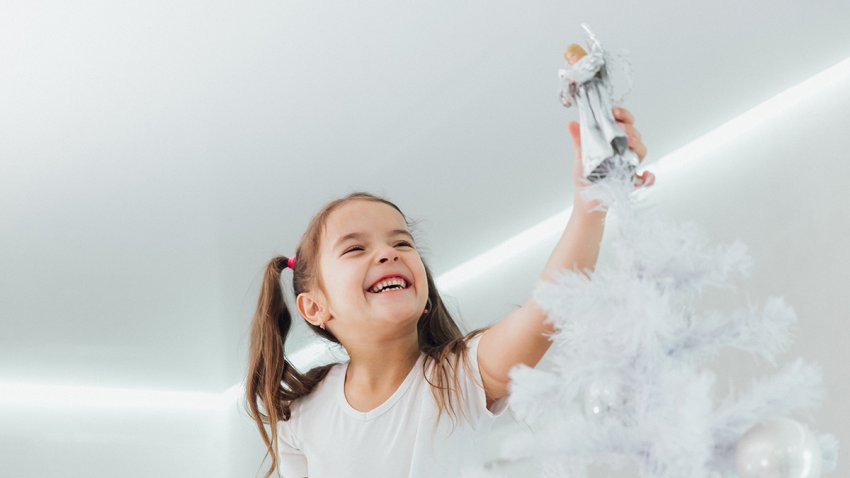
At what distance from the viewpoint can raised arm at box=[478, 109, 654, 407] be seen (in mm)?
762

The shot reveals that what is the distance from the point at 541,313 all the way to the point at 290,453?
47 centimetres

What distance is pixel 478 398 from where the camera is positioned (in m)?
1.08

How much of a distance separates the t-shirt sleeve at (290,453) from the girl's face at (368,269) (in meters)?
0.14

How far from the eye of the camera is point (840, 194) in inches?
73.0

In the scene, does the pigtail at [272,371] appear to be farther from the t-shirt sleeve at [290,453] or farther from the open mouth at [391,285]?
the open mouth at [391,285]

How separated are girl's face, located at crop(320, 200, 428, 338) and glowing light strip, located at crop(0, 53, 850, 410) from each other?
330 millimetres

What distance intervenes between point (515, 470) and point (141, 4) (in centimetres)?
145

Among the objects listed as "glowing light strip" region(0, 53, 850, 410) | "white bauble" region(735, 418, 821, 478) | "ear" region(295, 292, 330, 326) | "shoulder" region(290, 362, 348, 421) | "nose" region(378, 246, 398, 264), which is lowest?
"glowing light strip" region(0, 53, 850, 410)

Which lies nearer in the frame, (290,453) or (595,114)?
(595,114)

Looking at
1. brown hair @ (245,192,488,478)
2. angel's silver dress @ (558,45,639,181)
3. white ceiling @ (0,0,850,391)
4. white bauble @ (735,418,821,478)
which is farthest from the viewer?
white ceiling @ (0,0,850,391)

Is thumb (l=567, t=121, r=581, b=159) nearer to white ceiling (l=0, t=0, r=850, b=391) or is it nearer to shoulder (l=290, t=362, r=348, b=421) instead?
shoulder (l=290, t=362, r=348, b=421)

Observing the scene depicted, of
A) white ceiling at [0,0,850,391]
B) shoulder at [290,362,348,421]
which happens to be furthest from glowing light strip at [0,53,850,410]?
shoulder at [290,362,348,421]

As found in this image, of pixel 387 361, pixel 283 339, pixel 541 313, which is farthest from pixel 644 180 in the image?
pixel 283 339

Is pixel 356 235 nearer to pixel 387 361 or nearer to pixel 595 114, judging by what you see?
pixel 387 361
